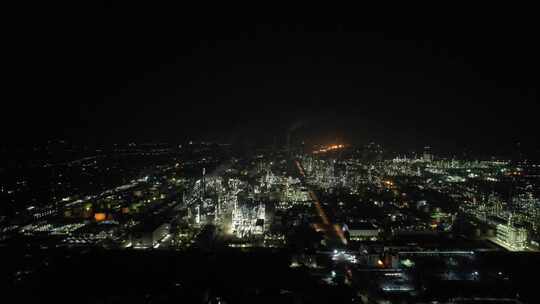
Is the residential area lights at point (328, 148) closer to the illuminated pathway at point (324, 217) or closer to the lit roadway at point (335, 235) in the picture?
the illuminated pathway at point (324, 217)

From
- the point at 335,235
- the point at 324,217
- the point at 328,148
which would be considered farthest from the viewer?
the point at 328,148

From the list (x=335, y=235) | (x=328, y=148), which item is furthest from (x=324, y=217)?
(x=328, y=148)

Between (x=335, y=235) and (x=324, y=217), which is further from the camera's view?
(x=324, y=217)

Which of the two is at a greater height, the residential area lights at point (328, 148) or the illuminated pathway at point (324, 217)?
the residential area lights at point (328, 148)

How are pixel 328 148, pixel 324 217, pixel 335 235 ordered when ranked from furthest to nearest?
pixel 328 148
pixel 324 217
pixel 335 235

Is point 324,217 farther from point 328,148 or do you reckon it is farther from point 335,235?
point 328,148

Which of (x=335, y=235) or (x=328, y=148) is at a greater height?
(x=328, y=148)

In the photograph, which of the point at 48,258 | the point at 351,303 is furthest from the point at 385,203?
the point at 48,258

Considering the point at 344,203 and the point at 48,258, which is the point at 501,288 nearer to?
the point at 344,203

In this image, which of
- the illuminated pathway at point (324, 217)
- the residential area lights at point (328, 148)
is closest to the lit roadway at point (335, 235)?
the illuminated pathway at point (324, 217)

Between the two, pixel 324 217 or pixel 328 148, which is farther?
pixel 328 148

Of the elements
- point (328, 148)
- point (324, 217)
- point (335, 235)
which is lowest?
point (335, 235)
